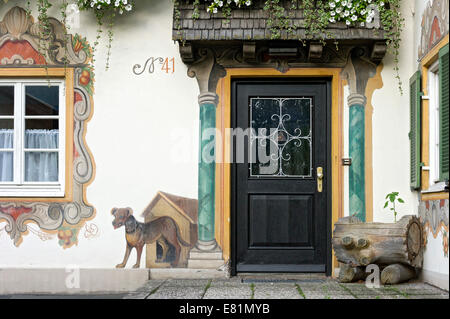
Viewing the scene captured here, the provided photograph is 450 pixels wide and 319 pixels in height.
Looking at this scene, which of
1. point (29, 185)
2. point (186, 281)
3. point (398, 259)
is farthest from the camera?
point (29, 185)

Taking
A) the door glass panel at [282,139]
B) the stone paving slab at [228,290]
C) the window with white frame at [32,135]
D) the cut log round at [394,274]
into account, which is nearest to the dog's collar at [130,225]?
the window with white frame at [32,135]

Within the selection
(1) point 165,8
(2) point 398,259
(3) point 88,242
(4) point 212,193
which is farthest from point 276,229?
(1) point 165,8

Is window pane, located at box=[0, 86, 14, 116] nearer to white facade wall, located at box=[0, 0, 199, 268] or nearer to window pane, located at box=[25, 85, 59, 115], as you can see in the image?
window pane, located at box=[25, 85, 59, 115]

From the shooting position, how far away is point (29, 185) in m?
7.71

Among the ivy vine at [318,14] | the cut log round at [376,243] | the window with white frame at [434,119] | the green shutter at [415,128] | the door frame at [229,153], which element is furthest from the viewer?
the door frame at [229,153]

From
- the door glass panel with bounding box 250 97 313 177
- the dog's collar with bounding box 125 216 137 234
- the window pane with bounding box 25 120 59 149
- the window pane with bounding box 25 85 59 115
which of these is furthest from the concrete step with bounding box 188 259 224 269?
the window pane with bounding box 25 85 59 115

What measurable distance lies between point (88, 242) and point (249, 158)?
2.08 metres

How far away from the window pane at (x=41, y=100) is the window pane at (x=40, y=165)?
49 centimetres

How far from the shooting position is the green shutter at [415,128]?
23.0 feet

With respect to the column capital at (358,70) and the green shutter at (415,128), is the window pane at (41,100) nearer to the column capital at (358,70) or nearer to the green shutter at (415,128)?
the column capital at (358,70)

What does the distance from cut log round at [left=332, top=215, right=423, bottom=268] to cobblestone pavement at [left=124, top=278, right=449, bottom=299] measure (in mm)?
274

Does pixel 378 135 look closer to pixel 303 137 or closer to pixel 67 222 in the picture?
pixel 303 137

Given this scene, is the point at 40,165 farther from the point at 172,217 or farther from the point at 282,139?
the point at 282,139

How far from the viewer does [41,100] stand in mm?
7773
